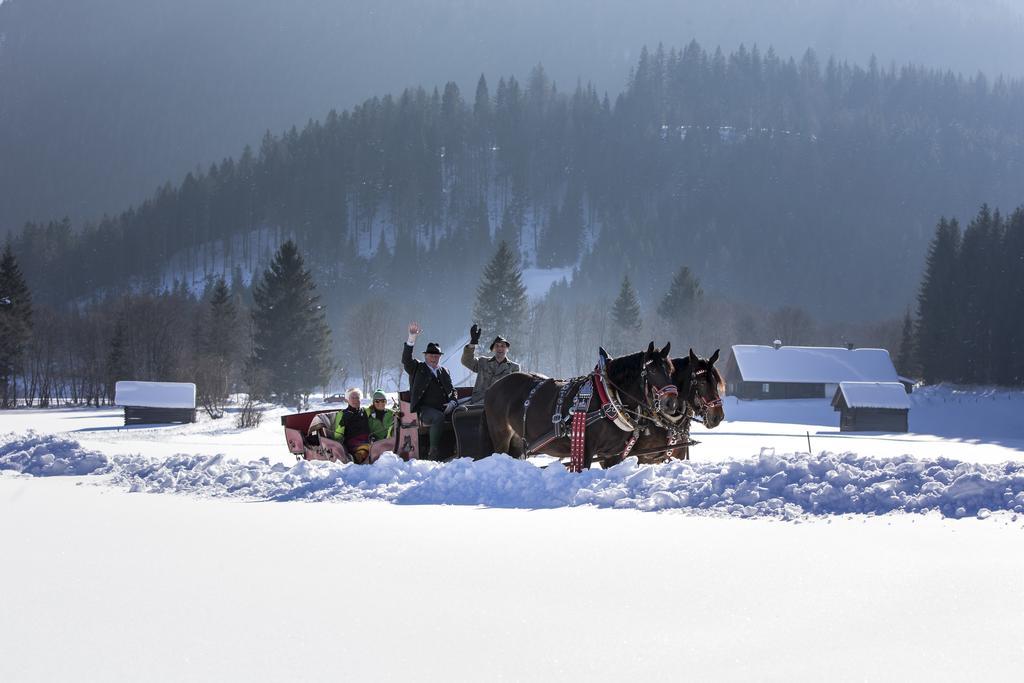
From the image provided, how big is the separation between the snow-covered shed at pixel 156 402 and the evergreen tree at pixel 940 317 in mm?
58573

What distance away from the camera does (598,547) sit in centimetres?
691

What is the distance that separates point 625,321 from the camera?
8562 centimetres

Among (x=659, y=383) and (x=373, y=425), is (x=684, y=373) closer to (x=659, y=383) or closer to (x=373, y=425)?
(x=659, y=383)

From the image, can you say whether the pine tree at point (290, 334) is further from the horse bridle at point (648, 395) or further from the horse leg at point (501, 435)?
the horse bridle at point (648, 395)

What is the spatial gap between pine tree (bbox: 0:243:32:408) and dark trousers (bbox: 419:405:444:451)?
52345 mm

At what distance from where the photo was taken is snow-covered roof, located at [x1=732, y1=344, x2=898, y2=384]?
65250 millimetres

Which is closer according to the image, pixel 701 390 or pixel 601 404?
pixel 601 404

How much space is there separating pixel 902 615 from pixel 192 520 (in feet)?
21.4

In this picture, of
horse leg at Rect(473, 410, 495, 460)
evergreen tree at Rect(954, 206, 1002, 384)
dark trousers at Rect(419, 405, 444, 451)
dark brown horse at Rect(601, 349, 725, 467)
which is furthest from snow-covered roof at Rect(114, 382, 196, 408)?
evergreen tree at Rect(954, 206, 1002, 384)

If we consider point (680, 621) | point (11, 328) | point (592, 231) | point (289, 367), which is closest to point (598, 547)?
point (680, 621)

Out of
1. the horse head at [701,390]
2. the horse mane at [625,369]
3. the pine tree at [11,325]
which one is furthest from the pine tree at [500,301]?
the horse mane at [625,369]

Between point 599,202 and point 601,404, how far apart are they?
160262mm

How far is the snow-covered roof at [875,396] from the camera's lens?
44438 millimetres

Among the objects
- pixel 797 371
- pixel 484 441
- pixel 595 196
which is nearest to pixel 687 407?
pixel 484 441
